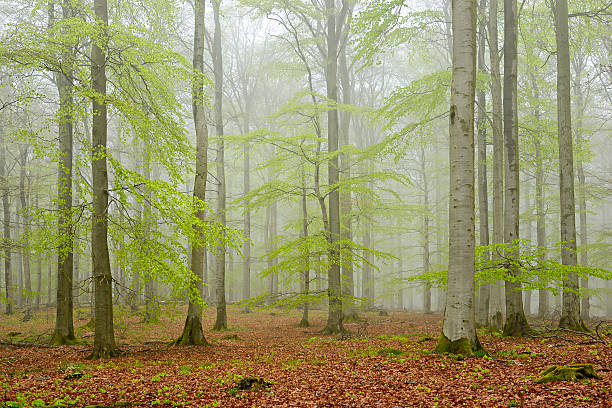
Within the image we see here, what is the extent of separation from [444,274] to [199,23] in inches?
386

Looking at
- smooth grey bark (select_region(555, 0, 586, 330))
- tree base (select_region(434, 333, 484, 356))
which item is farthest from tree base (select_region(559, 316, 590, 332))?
tree base (select_region(434, 333, 484, 356))

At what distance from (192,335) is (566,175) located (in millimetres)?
11088

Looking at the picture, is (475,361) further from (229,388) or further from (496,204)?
(496,204)


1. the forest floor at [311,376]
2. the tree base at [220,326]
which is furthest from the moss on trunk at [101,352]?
the tree base at [220,326]

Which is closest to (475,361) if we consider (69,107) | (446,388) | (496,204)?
(446,388)

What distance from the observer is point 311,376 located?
6.55 metres

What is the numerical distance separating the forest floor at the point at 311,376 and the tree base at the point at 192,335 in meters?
0.26

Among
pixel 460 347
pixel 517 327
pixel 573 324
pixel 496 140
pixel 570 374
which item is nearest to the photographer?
pixel 570 374

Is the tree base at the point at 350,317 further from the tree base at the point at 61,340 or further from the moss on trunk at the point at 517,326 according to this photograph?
the tree base at the point at 61,340

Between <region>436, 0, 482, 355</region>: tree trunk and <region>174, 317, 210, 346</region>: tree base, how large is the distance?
245 inches

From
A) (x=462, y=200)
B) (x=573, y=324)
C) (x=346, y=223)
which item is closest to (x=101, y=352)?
(x=462, y=200)

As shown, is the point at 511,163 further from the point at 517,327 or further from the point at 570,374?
the point at 570,374

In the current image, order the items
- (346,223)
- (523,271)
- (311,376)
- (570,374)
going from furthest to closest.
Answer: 1. (346,223)
2. (523,271)
3. (311,376)
4. (570,374)

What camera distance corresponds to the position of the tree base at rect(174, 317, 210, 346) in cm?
1039
